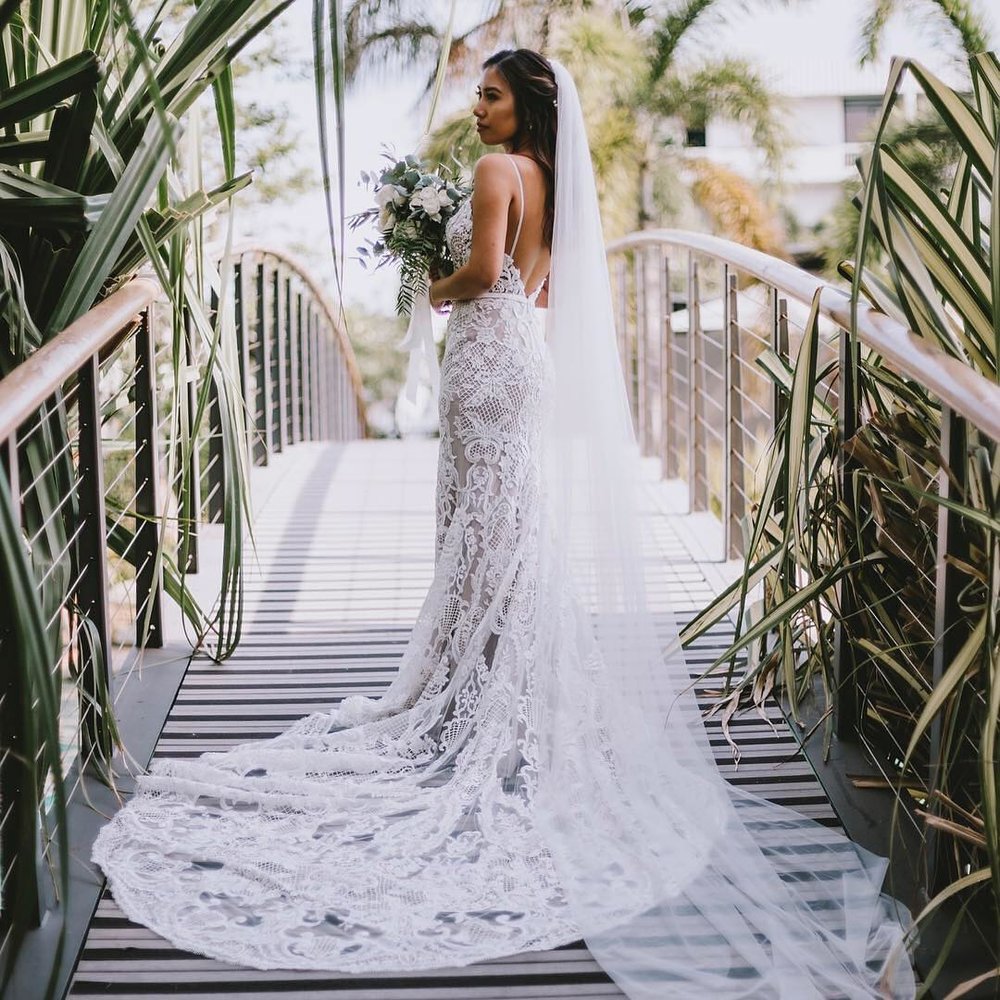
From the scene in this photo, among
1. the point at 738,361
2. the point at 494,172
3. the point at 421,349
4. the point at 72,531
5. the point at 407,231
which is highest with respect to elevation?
the point at 494,172

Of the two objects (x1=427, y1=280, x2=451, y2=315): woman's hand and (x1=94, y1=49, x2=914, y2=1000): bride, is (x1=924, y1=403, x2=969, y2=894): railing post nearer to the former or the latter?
(x1=94, y1=49, x2=914, y2=1000): bride

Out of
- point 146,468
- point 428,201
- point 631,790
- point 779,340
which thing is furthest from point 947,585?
point 146,468

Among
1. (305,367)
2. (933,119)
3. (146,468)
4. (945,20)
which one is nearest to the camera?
(146,468)

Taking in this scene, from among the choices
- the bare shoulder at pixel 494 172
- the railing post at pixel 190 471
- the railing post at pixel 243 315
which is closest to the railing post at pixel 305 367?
the railing post at pixel 243 315

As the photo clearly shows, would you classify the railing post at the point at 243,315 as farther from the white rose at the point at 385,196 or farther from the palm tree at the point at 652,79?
the palm tree at the point at 652,79

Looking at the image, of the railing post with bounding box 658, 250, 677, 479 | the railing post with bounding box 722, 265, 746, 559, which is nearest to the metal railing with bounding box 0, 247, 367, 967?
the railing post with bounding box 722, 265, 746, 559

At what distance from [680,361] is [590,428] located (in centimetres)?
1912

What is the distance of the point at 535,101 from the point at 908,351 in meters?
1.38

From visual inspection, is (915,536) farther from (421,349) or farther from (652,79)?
(652,79)

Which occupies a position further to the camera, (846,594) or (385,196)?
(385,196)

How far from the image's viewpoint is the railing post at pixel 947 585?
2088 millimetres

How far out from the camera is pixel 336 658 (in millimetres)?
3699

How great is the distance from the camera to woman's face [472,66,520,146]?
10.3 feet

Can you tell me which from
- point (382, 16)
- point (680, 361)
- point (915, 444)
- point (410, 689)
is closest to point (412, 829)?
point (410, 689)
